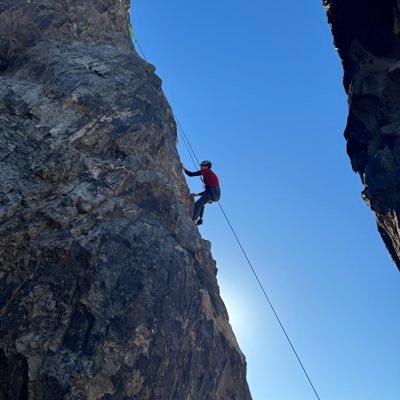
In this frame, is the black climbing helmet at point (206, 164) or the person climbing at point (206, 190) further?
the black climbing helmet at point (206, 164)

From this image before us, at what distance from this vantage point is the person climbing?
631 inches

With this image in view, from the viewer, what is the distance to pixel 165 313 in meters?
9.38

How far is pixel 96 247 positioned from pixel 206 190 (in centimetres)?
775

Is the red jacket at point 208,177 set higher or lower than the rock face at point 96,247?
higher

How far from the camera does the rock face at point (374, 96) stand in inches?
543

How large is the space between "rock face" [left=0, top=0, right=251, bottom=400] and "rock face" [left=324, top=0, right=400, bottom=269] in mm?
6347

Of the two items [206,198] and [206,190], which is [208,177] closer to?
Result: [206,190]

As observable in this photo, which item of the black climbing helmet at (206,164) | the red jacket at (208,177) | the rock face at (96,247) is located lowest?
the rock face at (96,247)

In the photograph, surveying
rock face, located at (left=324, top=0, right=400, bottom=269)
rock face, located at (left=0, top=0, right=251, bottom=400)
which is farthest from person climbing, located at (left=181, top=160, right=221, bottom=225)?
rock face, located at (left=324, top=0, right=400, bottom=269)

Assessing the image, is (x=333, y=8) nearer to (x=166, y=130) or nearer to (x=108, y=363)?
(x=166, y=130)

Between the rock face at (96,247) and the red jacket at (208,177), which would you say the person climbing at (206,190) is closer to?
the red jacket at (208,177)

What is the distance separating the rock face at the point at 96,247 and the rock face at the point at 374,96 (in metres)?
6.35

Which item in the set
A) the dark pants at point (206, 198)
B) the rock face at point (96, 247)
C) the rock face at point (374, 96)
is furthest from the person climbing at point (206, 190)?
the rock face at point (374, 96)

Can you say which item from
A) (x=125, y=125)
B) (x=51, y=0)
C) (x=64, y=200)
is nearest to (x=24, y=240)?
(x=64, y=200)
